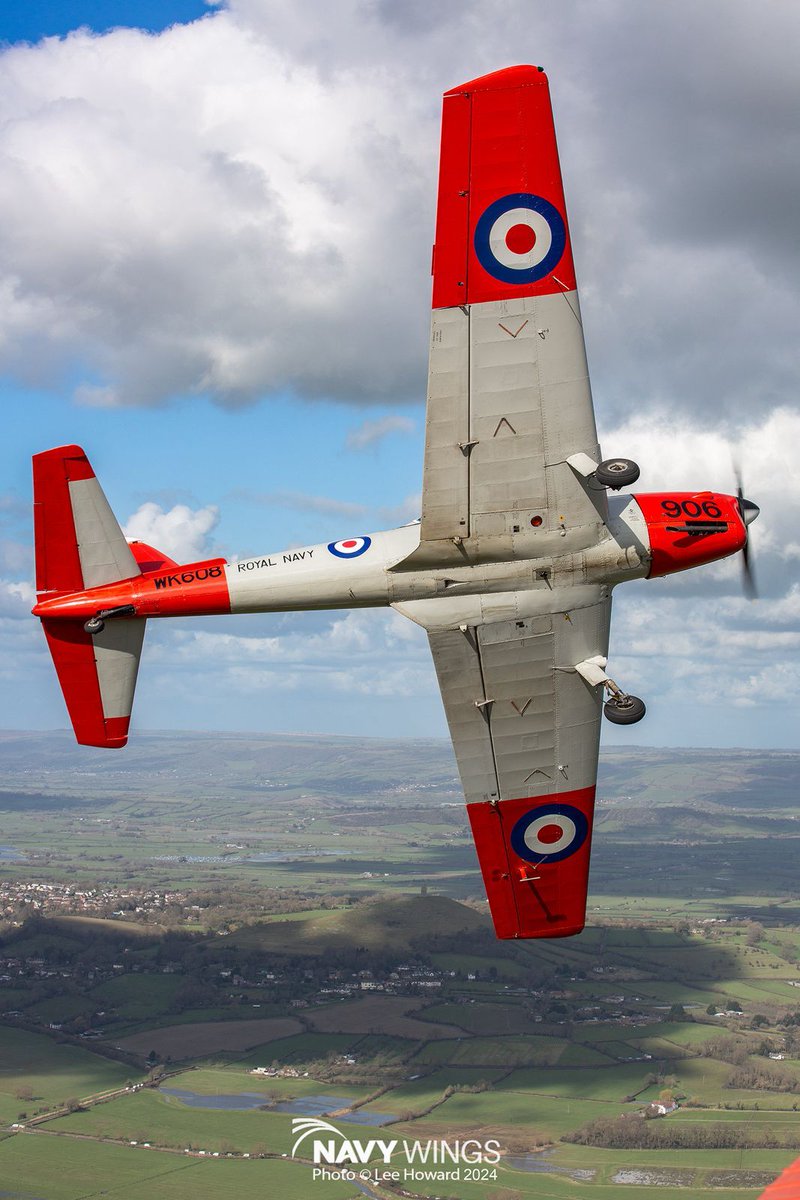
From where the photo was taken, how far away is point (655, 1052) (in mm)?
118625

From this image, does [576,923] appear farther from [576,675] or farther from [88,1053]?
[88,1053]

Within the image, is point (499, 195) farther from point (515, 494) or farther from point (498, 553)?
point (498, 553)

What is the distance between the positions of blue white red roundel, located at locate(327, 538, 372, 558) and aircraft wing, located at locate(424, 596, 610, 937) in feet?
4.03

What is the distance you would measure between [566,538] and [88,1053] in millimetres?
120443

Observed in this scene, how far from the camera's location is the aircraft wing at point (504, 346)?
15477 mm

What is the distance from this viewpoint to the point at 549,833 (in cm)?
2017

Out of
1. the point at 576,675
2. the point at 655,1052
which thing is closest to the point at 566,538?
the point at 576,675

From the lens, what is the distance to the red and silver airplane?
1584 cm

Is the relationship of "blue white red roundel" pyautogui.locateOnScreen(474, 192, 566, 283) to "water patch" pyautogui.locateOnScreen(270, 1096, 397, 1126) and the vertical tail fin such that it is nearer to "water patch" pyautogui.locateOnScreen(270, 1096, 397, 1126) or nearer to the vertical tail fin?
the vertical tail fin

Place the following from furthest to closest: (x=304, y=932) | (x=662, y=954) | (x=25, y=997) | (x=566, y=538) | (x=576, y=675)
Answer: (x=304, y=932)
(x=662, y=954)
(x=25, y=997)
(x=576, y=675)
(x=566, y=538)

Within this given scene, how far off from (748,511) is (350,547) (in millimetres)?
6750

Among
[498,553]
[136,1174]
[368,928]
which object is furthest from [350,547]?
[368,928]

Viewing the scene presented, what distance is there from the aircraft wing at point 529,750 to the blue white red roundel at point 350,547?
1228 mm

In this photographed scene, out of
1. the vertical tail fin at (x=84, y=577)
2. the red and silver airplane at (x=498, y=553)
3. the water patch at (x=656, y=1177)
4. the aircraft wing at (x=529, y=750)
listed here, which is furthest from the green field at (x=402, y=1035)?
the vertical tail fin at (x=84, y=577)
